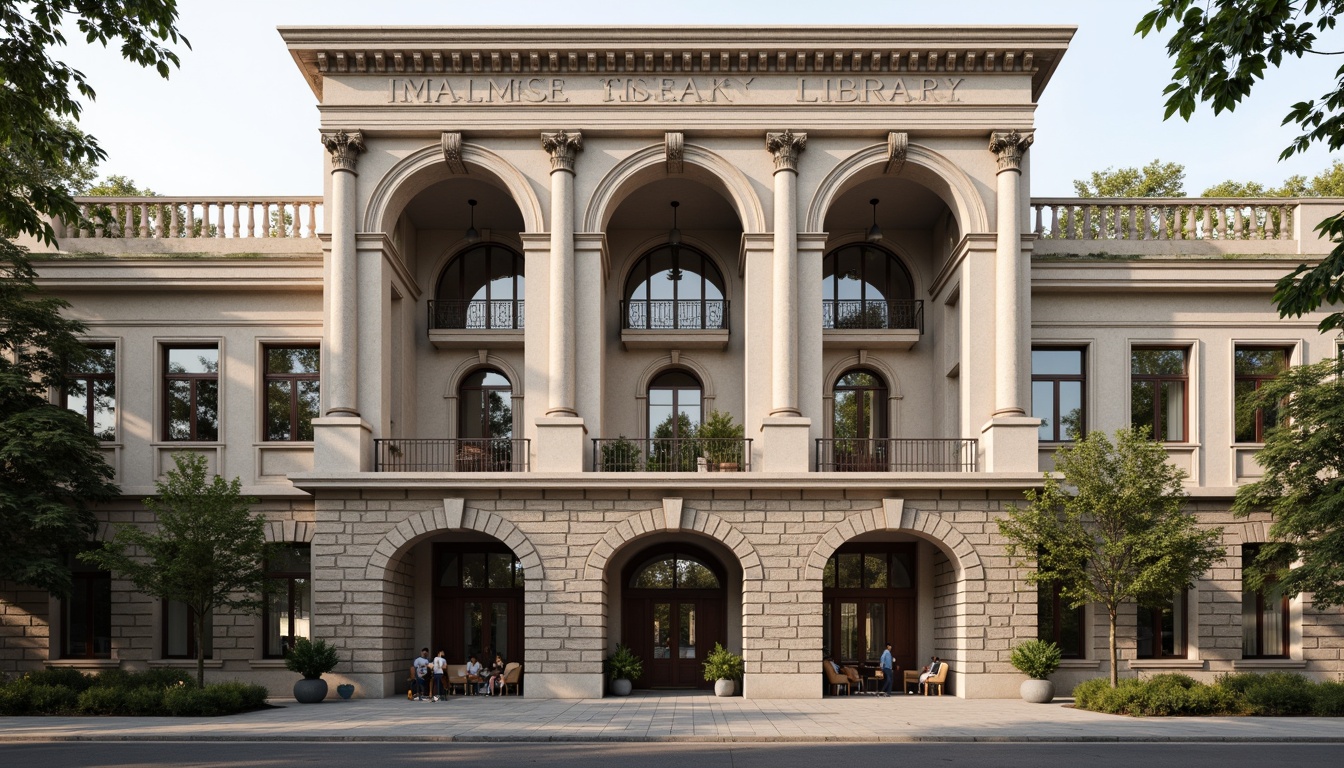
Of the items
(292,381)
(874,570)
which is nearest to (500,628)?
(292,381)

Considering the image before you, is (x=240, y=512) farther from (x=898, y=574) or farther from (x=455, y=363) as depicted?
(x=898, y=574)

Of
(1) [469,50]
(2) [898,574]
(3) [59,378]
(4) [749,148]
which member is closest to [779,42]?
(4) [749,148]

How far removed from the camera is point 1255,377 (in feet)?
95.0

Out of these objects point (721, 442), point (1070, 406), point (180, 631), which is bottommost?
point (180, 631)

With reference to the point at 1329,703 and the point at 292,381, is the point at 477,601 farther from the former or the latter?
the point at 1329,703

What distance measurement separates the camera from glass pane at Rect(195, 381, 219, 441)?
95.5ft

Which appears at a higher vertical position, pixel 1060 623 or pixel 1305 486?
pixel 1305 486

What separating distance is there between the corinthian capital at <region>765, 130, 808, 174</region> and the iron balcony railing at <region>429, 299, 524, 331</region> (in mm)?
8527

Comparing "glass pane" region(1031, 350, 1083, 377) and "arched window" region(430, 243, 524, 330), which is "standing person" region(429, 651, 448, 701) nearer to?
"arched window" region(430, 243, 524, 330)

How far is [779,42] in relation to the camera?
2688cm

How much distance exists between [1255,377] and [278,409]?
25283 mm

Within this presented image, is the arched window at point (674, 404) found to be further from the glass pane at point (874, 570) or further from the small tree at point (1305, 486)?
the small tree at point (1305, 486)

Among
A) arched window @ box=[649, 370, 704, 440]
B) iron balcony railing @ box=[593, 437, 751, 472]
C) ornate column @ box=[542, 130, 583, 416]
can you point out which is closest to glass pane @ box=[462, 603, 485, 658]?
iron balcony railing @ box=[593, 437, 751, 472]

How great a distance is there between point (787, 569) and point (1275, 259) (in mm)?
14669
